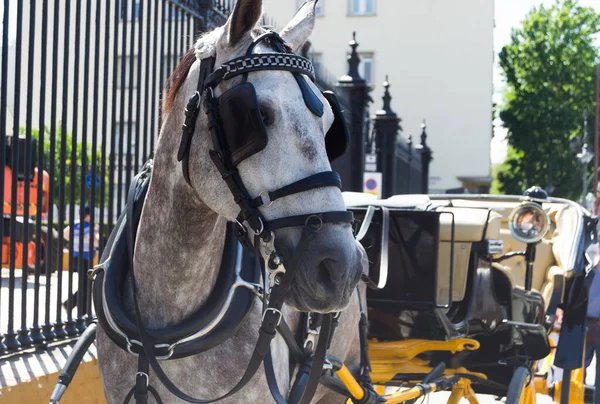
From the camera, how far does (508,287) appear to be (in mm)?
5703

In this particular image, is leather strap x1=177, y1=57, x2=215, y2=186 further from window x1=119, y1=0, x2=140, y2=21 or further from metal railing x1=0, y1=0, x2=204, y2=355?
window x1=119, y1=0, x2=140, y2=21

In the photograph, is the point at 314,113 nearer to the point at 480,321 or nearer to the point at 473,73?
the point at 480,321

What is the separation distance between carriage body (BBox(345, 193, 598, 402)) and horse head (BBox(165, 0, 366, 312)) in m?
1.95

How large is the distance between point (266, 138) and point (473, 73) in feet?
107

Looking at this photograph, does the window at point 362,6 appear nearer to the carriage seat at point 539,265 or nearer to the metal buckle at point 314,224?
the carriage seat at point 539,265

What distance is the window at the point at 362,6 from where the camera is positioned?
3469 cm

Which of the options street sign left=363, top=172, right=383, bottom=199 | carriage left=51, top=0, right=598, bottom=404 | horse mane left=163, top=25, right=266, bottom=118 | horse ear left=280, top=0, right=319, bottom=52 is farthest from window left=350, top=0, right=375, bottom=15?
horse mane left=163, top=25, right=266, bottom=118

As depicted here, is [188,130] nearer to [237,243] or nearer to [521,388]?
[237,243]

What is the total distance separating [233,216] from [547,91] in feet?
132

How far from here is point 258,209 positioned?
2.63 meters

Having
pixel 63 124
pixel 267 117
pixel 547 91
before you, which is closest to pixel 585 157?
pixel 547 91

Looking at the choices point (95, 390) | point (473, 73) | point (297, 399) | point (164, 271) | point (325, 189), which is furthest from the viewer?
point (473, 73)

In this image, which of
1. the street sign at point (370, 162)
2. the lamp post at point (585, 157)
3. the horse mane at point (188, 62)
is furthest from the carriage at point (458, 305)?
the lamp post at point (585, 157)

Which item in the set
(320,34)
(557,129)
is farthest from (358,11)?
(557,129)
